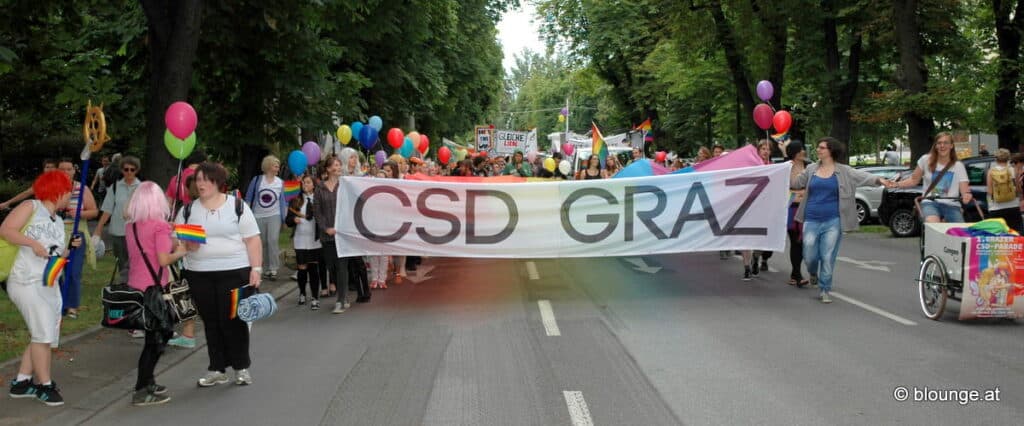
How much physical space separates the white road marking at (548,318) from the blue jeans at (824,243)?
10.3 ft

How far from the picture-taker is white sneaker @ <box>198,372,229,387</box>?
301 inches

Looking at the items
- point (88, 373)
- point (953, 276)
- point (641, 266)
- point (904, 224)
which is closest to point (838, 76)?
point (904, 224)

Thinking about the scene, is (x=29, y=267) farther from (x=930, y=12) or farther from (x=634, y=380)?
(x=930, y=12)

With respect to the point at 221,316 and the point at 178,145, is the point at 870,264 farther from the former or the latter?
the point at 221,316

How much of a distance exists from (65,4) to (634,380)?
1041 centimetres

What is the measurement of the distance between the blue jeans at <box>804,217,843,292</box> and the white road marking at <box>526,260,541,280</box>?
4.12 m

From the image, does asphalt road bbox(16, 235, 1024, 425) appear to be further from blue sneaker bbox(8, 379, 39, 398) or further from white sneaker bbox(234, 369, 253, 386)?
blue sneaker bbox(8, 379, 39, 398)

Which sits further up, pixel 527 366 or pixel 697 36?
pixel 697 36

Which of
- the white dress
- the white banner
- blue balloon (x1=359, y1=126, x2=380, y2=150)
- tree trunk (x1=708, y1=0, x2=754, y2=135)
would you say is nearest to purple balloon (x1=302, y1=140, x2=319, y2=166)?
the white banner

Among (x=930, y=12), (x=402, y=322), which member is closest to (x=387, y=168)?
(x=402, y=322)

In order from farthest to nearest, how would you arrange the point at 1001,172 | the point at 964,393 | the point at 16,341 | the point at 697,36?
the point at 697,36 < the point at 1001,172 < the point at 16,341 < the point at 964,393

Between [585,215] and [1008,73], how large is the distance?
1782 cm

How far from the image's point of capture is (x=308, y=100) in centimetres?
1731

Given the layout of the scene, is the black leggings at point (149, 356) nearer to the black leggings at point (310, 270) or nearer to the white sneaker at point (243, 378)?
the white sneaker at point (243, 378)
